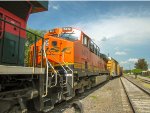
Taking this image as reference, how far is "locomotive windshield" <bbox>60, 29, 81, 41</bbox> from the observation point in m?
11.7

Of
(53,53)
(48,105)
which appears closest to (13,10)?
(48,105)

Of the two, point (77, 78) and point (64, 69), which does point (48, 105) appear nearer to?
point (64, 69)

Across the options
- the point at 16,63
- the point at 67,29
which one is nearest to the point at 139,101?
the point at 67,29

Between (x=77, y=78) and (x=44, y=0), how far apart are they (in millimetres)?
5341

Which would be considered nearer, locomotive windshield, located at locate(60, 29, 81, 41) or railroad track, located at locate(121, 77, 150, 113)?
railroad track, located at locate(121, 77, 150, 113)

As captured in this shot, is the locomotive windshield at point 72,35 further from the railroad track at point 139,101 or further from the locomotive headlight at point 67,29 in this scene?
the railroad track at point 139,101

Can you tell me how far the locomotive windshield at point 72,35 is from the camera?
11695 mm

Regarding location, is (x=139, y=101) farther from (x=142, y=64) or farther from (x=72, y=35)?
(x=142, y=64)

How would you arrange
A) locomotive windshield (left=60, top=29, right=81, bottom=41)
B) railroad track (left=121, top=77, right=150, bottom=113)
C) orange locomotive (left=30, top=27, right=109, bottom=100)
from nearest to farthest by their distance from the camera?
1. railroad track (left=121, top=77, right=150, bottom=113)
2. orange locomotive (left=30, top=27, right=109, bottom=100)
3. locomotive windshield (left=60, top=29, right=81, bottom=41)

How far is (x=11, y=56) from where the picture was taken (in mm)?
5957

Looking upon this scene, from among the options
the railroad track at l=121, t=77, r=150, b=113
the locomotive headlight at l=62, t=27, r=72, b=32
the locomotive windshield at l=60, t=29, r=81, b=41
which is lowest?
the railroad track at l=121, t=77, r=150, b=113

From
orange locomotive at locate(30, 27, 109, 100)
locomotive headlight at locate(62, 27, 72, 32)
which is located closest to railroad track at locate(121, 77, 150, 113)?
orange locomotive at locate(30, 27, 109, 100)

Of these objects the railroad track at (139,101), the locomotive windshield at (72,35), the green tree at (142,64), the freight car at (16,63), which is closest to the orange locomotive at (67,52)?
the locomotive windshield at (72,35)

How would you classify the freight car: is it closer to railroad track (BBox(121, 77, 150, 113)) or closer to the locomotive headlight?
railroad track (BBox(121, 77, 150, 113))
